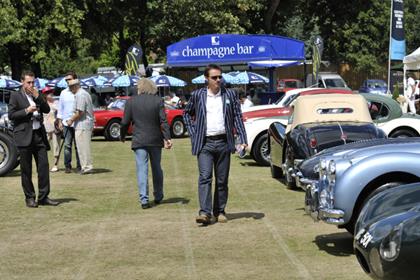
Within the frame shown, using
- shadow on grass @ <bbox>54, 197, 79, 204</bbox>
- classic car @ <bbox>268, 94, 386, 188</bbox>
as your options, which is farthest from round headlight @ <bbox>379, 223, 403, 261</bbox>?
shadow on grass @ <bbox>54, 197, 79, 204</bbox>

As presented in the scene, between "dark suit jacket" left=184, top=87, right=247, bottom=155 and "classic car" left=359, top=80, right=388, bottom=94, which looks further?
"classic car" left=359, top=80, right=388, bottom=94

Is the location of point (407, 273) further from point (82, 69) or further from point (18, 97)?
point (82, 69)

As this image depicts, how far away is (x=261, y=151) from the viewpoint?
1480 cm

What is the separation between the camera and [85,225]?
28.4 ft

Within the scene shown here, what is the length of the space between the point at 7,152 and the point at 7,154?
41 mm

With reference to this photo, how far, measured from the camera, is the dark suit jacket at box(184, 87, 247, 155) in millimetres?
8359

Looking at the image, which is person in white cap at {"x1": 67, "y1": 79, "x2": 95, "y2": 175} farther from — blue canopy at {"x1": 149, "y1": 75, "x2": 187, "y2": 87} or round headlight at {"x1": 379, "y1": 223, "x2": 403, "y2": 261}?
blue canopy at {"x1": 149, "y1": 75, "x2": 187, "y2": 87}

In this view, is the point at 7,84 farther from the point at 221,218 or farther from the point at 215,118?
the point at 215,118

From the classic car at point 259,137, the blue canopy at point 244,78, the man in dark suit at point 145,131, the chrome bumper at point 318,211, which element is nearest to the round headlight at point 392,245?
the chrome bumper at point 318,211

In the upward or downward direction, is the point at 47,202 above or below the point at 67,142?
below

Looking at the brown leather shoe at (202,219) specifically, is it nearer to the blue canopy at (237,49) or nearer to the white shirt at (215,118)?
the white shirt at (215,118)

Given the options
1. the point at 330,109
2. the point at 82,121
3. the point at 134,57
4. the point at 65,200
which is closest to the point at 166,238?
the point at 65,200

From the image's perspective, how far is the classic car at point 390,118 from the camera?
14.5 m

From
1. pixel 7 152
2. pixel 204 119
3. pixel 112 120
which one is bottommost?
pixel 112 120
